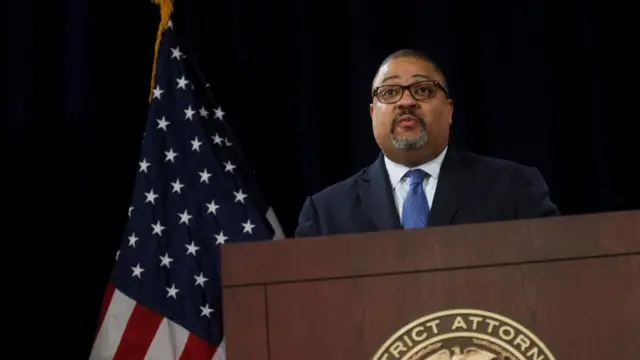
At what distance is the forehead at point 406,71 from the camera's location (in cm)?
224

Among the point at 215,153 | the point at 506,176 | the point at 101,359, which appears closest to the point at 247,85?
the point at 215,153

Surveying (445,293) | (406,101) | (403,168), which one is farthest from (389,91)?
(445,293)

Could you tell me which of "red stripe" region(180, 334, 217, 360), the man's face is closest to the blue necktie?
the man's face

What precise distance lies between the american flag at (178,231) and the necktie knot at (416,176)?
0.89 meters

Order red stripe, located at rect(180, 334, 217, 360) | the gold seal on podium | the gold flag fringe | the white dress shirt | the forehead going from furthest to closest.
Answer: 1. the gold flag fringe
2. red stripe, located at rect(180, 334, 217, 360)
3. the forehead
4. the white dress shirt
5. the gold seal on podium

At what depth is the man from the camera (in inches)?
80.4

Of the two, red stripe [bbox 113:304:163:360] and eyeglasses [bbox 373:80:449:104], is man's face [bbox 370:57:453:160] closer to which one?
eyeglasses [bbox 373:80:449:104]

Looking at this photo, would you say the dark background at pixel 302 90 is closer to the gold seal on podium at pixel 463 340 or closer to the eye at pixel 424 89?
the eye at pixel 424 89

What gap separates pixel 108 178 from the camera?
3.36m

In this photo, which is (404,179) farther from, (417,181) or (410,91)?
(410,91)

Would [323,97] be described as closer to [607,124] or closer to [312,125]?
[312,125]

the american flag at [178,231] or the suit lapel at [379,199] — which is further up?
the american flag at [178,231]

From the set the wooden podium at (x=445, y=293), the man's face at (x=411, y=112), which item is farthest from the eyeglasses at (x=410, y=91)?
the wooden podium at (x=445, y=293)

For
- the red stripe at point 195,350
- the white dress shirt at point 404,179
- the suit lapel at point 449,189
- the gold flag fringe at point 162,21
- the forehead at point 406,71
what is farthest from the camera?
the gold flag fringe at point 162,21
